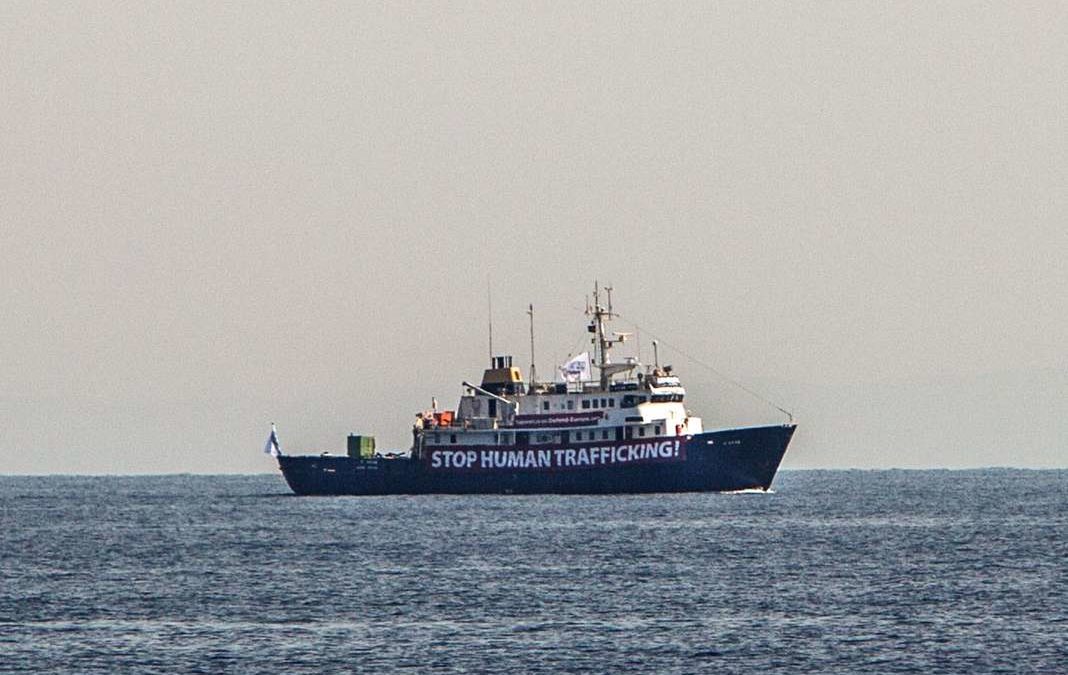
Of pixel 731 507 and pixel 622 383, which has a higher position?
pixel 622 383

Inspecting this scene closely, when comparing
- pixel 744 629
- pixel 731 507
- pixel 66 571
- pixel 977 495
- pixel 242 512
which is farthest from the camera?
pixel 977 495

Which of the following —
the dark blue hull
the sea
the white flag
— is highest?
the white flag

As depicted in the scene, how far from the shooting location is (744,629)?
51.5m

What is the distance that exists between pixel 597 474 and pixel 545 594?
53583 millimetres

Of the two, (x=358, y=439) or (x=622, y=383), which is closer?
(x=622, y=383)

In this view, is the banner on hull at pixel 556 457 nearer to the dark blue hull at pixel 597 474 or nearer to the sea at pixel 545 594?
the dark blue hull at pixel 597 474

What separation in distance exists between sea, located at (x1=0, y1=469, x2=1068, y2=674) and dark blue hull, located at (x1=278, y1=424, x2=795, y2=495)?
22.4ft

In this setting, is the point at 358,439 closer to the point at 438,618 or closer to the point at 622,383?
the point at 622,383

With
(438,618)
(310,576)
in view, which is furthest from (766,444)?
(438,618)

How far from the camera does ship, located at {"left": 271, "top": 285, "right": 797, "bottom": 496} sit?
110625 mm

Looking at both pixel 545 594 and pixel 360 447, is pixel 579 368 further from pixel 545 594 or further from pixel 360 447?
pixel 545 594

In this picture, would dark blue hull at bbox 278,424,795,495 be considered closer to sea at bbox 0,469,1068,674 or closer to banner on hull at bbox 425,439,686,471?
banner on hull at bbox 425,439,686,471

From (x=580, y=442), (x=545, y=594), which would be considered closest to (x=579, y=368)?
(x=580, y=442)

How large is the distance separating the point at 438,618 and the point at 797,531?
3757 centimetres
